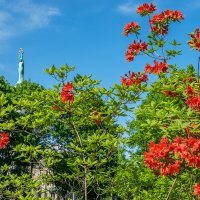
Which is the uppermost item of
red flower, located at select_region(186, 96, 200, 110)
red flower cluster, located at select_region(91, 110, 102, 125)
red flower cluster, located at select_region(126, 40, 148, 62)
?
red flower cluster, located at select_region(126, 40, 148, 62)

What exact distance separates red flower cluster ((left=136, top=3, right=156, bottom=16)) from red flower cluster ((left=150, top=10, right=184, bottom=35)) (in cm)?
30

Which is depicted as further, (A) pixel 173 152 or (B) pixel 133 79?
(B) pixel 133 79

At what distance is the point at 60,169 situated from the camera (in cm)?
3016

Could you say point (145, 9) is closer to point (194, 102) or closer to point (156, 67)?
point (156, 67)

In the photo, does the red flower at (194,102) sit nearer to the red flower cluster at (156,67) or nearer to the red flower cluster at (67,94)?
the red flower cluster at (67,94)

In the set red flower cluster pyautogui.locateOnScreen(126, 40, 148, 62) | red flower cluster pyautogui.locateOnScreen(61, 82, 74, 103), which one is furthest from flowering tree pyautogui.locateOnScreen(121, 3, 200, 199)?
red flower cluster pyautogui.locateOnScreen(61, 82, 74, 103)

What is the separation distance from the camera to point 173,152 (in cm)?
637

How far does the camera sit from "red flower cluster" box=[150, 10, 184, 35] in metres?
11.0

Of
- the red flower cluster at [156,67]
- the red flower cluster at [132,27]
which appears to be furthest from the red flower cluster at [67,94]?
the red flower cluster at [132,27]

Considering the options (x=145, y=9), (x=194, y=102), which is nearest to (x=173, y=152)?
(x=194, y=102)

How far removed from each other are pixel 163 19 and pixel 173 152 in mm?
5652

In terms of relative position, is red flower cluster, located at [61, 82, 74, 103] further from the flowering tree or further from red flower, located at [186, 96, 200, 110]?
red flower, located at [186, 96, 200, 110]

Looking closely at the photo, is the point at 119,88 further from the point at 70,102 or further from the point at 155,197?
the point at 155,197

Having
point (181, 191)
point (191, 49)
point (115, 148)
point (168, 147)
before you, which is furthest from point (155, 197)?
point (168, 147)
